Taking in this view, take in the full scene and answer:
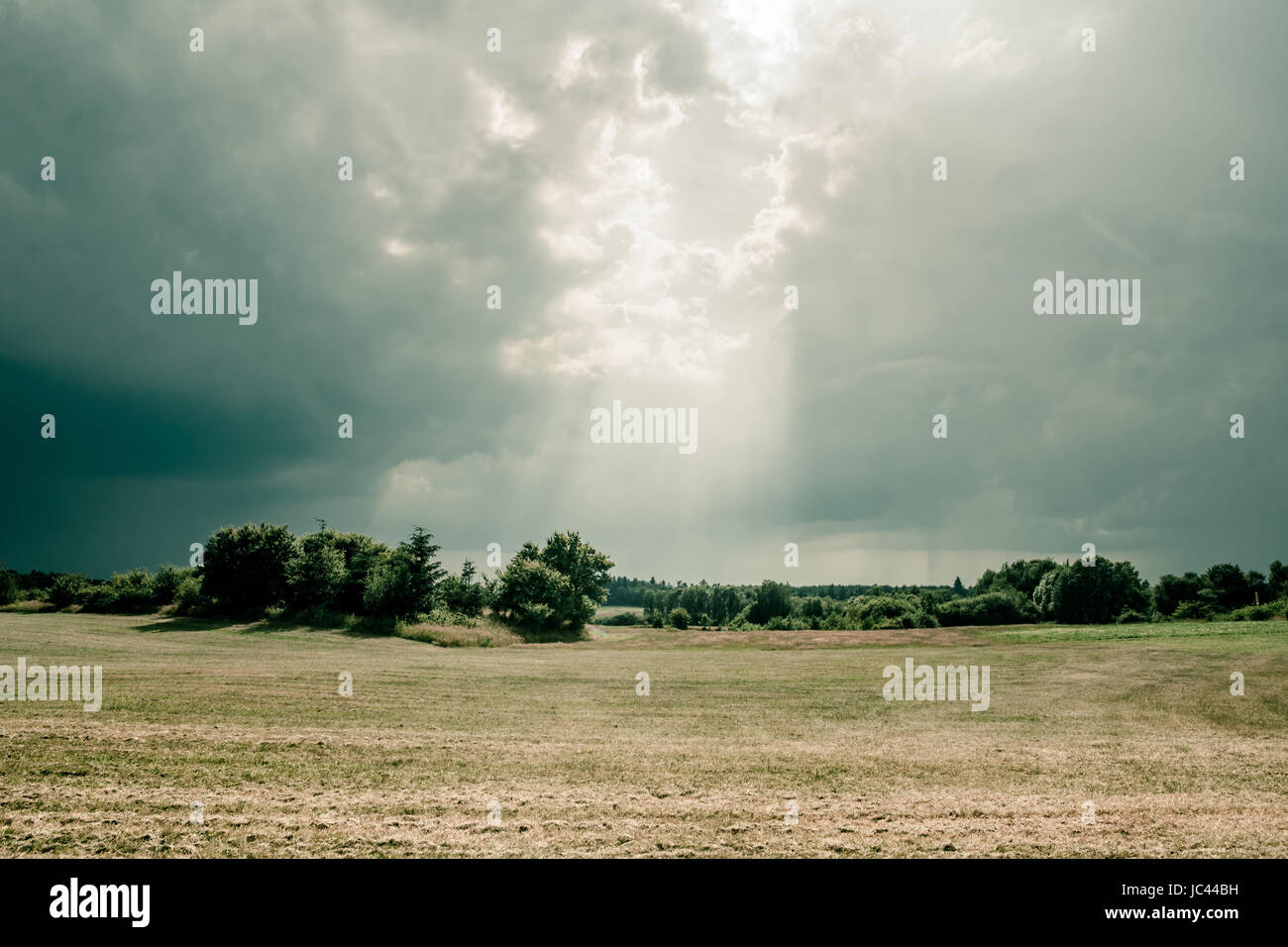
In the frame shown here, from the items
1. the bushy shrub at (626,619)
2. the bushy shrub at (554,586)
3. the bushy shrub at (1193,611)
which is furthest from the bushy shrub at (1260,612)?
the bushy shrub at (626,619)

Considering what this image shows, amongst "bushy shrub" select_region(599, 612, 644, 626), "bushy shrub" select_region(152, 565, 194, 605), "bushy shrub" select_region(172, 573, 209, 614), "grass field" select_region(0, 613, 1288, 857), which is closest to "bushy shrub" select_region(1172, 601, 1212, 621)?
"grass field" select_region(0, 613, 1288, 857)

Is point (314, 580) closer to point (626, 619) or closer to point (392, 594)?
point (392, 594)

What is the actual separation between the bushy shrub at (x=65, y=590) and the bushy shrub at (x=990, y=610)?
9296 cm

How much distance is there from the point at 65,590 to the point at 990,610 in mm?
103855

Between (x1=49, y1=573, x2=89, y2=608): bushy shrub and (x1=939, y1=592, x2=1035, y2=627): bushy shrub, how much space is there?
92962 millimetres

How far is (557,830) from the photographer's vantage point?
926cm

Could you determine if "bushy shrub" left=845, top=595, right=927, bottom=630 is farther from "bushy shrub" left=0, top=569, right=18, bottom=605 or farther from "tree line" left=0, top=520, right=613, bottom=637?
"bushy shrub" left=0, top=569, right=18, bottom=605

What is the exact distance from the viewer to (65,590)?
55312 mm

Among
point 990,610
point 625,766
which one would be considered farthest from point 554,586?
point 990,610

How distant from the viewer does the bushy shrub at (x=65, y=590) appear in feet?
181

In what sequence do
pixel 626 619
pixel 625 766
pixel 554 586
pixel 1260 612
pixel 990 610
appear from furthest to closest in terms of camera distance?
pixel 626 619
pixel 990 610
pixel 554 586
pixel 1260 612
pixel 625 766
